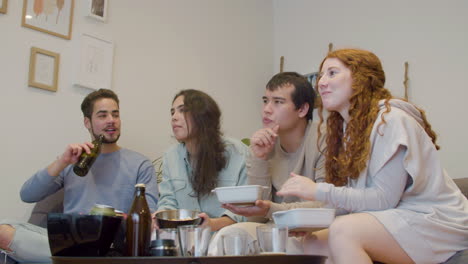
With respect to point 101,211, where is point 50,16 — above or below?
above

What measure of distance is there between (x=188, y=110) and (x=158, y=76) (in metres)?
0.80

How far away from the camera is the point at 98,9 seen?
2.77 metres

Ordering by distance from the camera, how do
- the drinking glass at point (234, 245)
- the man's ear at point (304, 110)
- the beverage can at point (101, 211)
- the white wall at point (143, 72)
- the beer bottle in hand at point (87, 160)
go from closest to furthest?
the drinking glass at point (234, 245), the beverage can at point (101, 211), the man's ear at point (304, 110), the beer bottle in hand at point (87, 160), the white wall at point (143, 72)

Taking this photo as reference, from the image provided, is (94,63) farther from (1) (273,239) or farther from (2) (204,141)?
(1) (273,239)

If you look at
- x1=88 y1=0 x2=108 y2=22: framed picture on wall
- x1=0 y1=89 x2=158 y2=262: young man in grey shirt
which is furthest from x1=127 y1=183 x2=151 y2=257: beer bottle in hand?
x1=88 y1=0 x2=108 y2=22: framed picture on wall

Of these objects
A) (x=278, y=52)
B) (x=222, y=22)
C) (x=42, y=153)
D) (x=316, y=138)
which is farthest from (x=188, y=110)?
(x=278, y=52)

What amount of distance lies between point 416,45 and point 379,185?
1754 mm

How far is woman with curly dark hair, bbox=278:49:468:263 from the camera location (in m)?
1.35

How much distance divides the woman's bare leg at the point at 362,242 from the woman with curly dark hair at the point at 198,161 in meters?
0.78

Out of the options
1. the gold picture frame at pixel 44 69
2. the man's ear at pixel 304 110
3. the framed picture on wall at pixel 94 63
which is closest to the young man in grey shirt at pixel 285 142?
the man's ear at pixel 304 110

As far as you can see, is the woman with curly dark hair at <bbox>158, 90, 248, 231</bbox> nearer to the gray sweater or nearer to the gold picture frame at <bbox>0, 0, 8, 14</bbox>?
the gray sweater

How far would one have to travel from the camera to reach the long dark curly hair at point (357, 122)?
153cm

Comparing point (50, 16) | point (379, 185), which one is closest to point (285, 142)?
point (379, 185)

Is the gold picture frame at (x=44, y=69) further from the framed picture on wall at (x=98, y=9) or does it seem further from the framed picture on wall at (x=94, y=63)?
the framed picture on wall at (x=98, y=9)
